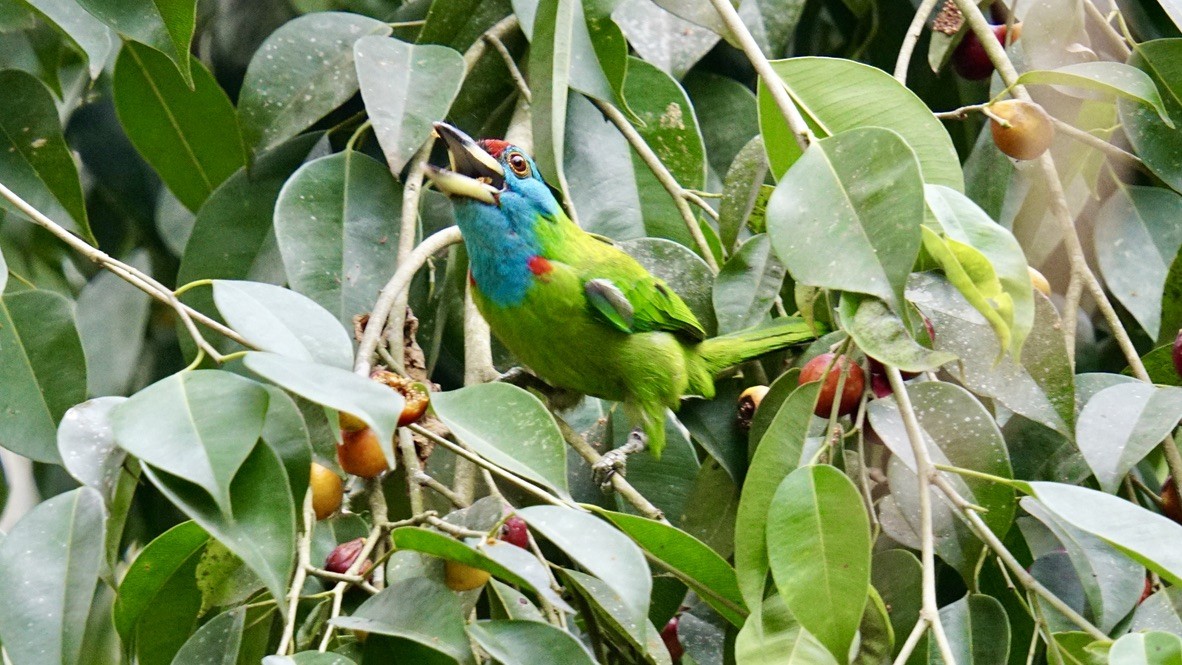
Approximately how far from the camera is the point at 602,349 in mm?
2693

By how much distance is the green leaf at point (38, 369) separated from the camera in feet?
6.35

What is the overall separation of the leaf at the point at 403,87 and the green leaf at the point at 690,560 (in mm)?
836

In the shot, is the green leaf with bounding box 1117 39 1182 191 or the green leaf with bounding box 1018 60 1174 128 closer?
the green leaf with bounding box 1018 60 1174 128

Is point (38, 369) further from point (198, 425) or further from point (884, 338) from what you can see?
point (884, 338)

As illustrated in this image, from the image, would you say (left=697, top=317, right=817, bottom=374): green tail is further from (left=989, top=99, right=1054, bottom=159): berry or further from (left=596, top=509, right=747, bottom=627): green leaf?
(left=596, top=509, right=747, bottom=627): green leaf

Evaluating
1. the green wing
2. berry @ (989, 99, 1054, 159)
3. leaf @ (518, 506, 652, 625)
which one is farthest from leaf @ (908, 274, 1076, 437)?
the green wing

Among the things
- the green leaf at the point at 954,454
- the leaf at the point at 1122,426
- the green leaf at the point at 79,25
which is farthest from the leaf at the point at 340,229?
the leaf at the point at 1122,426

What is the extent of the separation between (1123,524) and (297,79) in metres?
1.80

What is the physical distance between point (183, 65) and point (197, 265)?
0.78 m

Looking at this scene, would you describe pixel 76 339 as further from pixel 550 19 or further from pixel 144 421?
pixel 550 19

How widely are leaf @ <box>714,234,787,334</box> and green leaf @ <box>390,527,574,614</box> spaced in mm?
749

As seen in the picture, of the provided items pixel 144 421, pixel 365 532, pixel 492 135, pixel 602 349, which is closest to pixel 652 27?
pixel 492 135

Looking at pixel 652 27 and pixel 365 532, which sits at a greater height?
pixel 652 27

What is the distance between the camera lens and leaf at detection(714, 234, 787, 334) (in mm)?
2082
